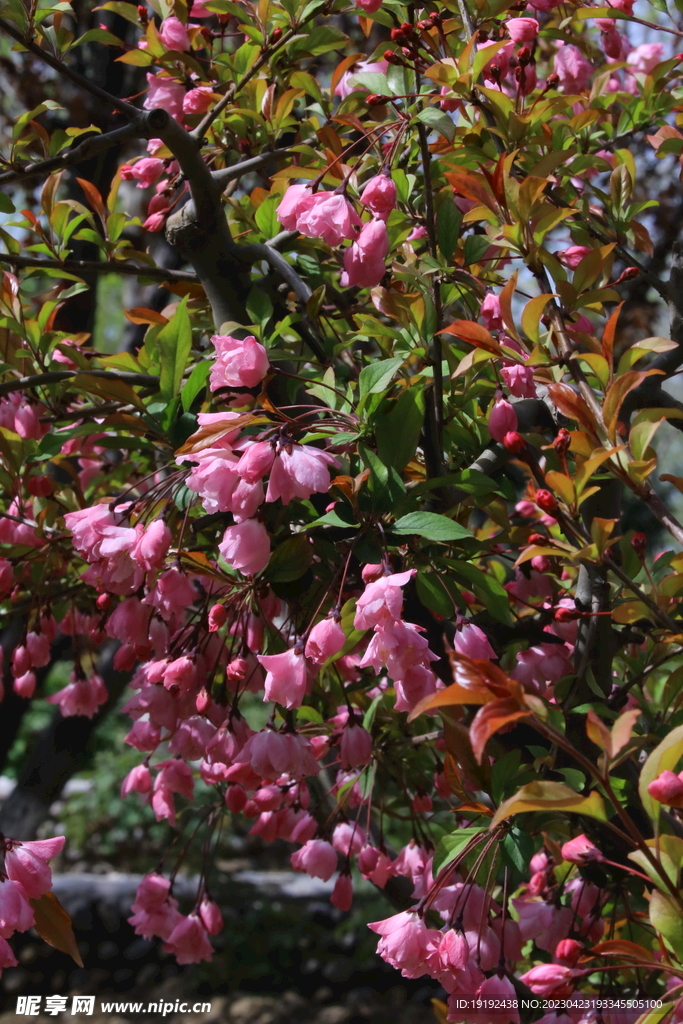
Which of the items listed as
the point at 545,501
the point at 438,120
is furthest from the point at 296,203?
the point at 545,501

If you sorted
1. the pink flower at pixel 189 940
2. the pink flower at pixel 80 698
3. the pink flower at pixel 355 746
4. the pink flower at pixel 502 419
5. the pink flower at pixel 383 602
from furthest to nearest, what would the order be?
the pink flower at pixel 80 698
the pink flower at pixel 189 940
the pink flower at pixel 355 746
the pink flower at pixel 502 419
the pink flower at pixel 383 602

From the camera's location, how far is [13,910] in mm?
846

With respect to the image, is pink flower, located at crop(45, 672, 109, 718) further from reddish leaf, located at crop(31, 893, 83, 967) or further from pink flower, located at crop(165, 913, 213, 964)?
reddish leaf, located at crop(31, 893, 83, 967)

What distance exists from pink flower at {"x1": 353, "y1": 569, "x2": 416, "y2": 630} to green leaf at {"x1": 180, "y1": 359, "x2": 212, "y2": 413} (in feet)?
1.46

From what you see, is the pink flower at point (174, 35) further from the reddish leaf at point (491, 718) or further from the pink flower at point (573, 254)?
the reddish leaf at point (491, 718)

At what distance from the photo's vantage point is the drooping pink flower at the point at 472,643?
3.00ft

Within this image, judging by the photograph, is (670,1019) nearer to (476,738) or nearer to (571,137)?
(476,738)

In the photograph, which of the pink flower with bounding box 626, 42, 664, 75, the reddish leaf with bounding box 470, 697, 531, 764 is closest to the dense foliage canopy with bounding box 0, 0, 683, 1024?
the reddish leaf with bounding box 470, 697, 531, 764

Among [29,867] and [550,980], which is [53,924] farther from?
[550,980]

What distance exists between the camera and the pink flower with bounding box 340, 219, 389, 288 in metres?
1.05

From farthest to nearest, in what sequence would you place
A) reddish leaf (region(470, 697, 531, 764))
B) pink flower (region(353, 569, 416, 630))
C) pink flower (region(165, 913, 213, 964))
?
pink flower (region(165, 913, 213, 964)) → pink flower (region(353, 569, 416, 630)) → reddish leaf (region(470, 697, 531, 764))

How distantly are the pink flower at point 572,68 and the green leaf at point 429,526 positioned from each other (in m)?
1.27

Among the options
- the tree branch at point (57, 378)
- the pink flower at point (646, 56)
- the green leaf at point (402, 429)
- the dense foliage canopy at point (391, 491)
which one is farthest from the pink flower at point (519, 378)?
the pink flower at point (646, 56)

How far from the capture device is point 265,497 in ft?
2.87
